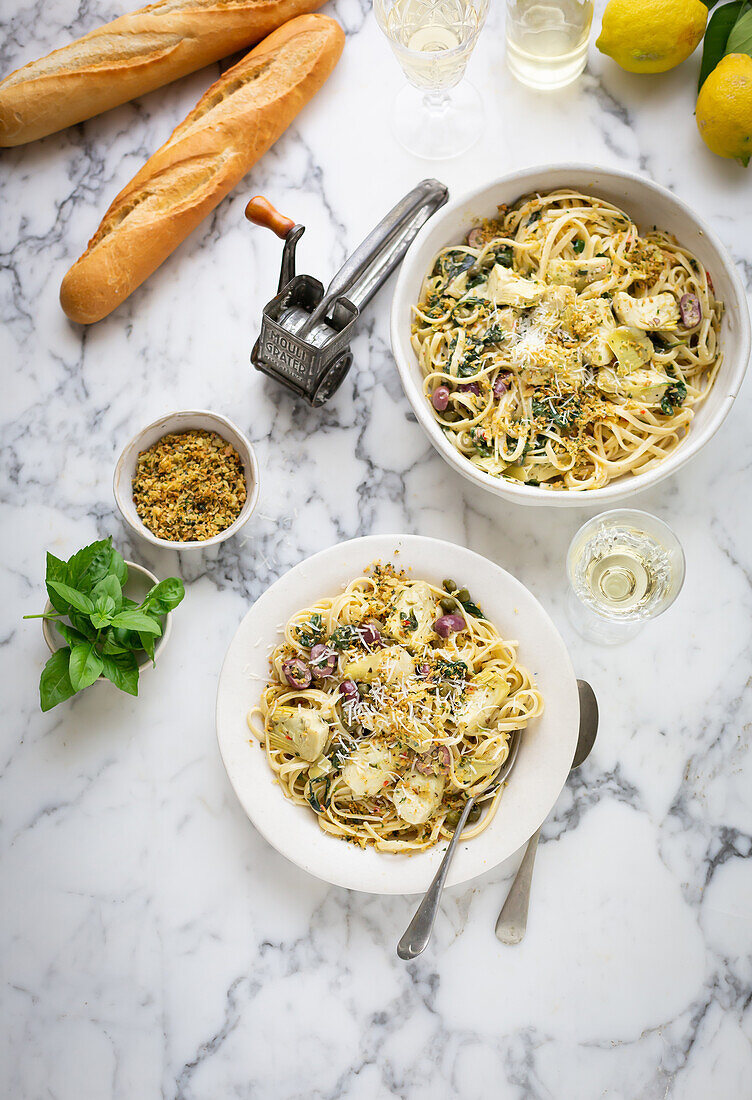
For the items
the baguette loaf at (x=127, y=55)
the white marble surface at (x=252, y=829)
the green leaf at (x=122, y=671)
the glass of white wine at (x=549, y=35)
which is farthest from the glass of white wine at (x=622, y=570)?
the baguette loaf at (x=127, y=55)

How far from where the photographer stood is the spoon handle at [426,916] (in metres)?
2.03

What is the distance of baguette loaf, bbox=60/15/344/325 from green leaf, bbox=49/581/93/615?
0.75 meters

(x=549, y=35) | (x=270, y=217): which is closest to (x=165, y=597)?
(x=270, y=217)

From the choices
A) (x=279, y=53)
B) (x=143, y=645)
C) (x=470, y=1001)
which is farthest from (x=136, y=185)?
(x=470, y=1001)

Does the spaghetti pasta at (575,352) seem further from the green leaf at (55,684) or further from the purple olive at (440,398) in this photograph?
the green leaf at (55,684)

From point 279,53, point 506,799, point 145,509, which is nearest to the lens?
point 506,799

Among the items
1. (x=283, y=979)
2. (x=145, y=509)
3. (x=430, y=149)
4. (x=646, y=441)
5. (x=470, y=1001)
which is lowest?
(x=470, y=1001)

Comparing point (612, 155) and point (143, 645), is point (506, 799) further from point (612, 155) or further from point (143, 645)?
point (612, 155)

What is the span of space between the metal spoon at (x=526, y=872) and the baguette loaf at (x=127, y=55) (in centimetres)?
189

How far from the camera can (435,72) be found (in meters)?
2.27

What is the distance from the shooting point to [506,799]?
2.10 meters

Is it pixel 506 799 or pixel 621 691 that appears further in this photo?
pixel 621 691

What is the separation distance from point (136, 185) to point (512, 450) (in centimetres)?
119

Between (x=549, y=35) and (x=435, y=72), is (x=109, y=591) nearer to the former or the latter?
(x=435, y=72)
